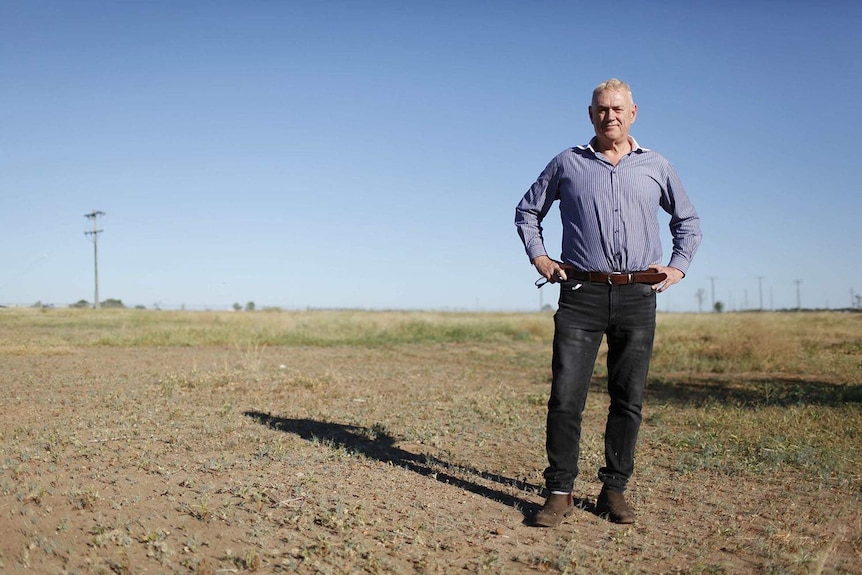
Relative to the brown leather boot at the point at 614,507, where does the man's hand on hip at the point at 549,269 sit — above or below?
above

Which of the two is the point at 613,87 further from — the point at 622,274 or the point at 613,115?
the point at 622,274

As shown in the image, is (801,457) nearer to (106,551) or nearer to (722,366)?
(106,551)

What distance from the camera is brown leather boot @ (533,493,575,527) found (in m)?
3.91

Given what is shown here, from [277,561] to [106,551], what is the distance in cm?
86

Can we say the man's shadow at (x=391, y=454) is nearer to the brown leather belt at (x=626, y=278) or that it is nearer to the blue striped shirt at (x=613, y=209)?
the brown leather belt at (x=626, y=278)

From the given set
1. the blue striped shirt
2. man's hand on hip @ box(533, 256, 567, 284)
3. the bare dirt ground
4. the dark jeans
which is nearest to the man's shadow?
the bare dirt ground

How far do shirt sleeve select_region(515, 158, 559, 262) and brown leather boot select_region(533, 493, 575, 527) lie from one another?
133cm

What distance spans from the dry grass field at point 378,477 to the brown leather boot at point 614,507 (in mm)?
75

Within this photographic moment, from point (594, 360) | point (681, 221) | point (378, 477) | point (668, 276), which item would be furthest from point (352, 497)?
point (681, 221)

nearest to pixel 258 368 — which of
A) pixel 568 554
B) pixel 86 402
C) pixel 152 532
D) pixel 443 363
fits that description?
pixel 86 402

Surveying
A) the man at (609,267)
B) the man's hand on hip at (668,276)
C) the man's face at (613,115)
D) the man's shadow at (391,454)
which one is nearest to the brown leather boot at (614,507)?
the man at (609,267)

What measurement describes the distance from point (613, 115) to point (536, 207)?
653 millimetres

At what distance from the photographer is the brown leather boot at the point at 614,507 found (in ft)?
13.2

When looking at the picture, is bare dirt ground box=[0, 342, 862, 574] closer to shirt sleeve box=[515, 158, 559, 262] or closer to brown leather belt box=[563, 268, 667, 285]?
brown leather belt box=[563, 268, 667, 285]
